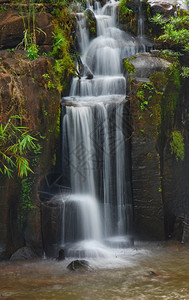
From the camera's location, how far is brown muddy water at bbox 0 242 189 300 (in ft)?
13.6

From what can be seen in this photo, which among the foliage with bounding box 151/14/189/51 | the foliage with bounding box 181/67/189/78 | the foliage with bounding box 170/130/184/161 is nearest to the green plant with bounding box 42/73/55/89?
the foliage with bounding box 170/130/184/161

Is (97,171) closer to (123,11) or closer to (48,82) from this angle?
(48,82)

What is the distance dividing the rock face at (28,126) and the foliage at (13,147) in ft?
0.56

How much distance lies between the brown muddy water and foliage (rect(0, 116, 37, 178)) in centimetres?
168

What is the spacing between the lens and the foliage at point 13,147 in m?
5.78

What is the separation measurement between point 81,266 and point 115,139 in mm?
3041

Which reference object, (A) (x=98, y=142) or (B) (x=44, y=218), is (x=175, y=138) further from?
(B) (x=44, y=218)

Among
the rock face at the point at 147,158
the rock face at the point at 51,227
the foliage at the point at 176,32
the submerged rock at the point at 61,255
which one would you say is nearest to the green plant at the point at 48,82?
the rock face at the point at 147,158

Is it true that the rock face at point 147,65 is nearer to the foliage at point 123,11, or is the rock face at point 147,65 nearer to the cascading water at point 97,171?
the cascading water at point 97,171

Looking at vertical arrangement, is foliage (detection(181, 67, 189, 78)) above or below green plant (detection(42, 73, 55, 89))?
above

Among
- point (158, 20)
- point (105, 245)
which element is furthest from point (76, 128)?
point (158, 20)

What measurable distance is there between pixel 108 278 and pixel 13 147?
9.22ft

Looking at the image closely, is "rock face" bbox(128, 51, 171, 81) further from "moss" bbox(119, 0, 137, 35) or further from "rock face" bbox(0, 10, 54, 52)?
"moss" bbox(119, 0, 137, 35)

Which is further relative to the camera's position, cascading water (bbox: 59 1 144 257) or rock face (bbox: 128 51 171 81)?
rock face (bbox: 128 51 171 81)
